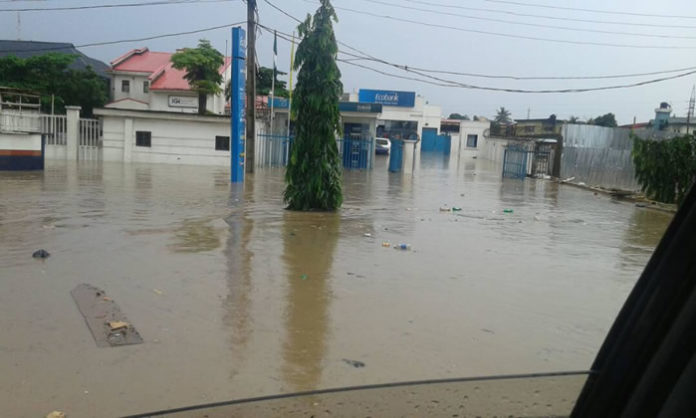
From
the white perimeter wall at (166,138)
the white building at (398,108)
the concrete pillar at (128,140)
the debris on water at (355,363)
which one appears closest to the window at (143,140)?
the white perimeter wall at (166,138)

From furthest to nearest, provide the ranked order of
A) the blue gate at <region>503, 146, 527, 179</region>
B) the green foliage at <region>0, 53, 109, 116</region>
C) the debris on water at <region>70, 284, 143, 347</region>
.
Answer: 1. the green foliage at <region>0, 53, 109, 116</region>
2. the blue gate at <region>503, 146, 527, 179</region>
3. the debris on water at <region>70, 284, 143, 347</region>

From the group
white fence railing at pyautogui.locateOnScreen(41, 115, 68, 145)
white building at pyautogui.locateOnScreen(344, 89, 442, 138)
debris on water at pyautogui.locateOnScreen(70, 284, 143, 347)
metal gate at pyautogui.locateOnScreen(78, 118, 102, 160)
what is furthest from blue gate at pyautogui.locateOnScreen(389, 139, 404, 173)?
debris on water at pyautogui.locateOnScreen(70, 284, 143, 347)

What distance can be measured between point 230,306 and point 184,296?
1.99 feet

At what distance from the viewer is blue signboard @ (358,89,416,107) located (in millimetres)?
45353

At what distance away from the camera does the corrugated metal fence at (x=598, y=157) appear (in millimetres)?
20391

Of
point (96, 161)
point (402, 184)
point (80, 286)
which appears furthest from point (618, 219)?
point (96, 161)

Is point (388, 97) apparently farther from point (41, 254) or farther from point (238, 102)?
point (41, 254)

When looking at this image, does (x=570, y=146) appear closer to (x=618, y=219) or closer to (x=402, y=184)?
(x=402, y=184)

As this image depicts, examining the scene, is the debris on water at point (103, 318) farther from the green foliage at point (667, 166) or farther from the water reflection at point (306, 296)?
the green foliage at point (667, 166)

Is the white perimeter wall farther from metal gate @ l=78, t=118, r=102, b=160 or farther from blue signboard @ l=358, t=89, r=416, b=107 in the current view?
blue signboard @ l=358, t=89, r=416, b=107

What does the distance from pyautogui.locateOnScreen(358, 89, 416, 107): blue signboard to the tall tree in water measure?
34068mm

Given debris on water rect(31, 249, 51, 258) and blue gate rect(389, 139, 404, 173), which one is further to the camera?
blue gate rect(389, 139, 404, 173)

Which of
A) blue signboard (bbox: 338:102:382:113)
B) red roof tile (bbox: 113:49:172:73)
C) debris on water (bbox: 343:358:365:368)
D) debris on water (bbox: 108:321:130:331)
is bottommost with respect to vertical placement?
debris on water (bbox: 108:321:130:331)

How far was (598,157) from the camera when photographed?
2214 centimetres
